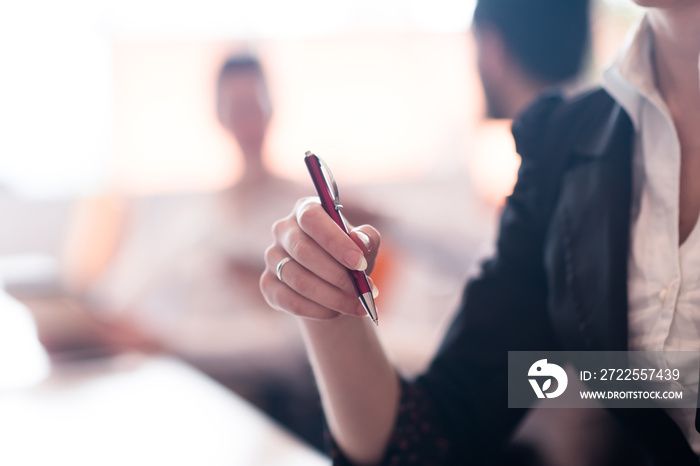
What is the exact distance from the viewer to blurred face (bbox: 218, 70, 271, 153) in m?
1.64

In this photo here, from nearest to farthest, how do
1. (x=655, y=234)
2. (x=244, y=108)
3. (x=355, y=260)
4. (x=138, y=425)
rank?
1. (x=355, y=260)
2. (x=655, y=234)
3. (x=138, y=425)
4. (x=244, y=108)

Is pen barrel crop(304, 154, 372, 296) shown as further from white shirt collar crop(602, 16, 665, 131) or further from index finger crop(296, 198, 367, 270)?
white shirt collar crop(602, 16, 665, 131)

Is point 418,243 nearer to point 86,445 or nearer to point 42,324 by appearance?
point 42,324

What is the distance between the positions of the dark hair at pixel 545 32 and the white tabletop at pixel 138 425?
966 mm

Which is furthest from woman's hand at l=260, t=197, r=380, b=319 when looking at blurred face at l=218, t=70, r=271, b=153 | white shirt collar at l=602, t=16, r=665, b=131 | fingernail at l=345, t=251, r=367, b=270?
blurred face at l=218, t=70, r=271, b=153

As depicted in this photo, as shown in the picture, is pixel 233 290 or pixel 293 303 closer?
pixel 293 303

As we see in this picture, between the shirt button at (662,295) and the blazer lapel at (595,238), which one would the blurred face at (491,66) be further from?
the shirt button at (662,295)

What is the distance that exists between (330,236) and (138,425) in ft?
1.26

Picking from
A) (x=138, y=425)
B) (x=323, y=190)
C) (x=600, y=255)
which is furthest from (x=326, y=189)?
(x=138, y=425)

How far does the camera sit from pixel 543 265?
64 centimetres

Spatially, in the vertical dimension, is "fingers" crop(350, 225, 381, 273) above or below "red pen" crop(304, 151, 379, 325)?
below

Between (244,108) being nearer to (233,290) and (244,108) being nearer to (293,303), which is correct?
(233,290)

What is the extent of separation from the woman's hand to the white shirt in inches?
10.3

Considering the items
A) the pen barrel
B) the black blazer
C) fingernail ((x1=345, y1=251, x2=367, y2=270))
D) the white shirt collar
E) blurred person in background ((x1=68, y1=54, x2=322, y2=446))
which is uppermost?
the white shirt collar
